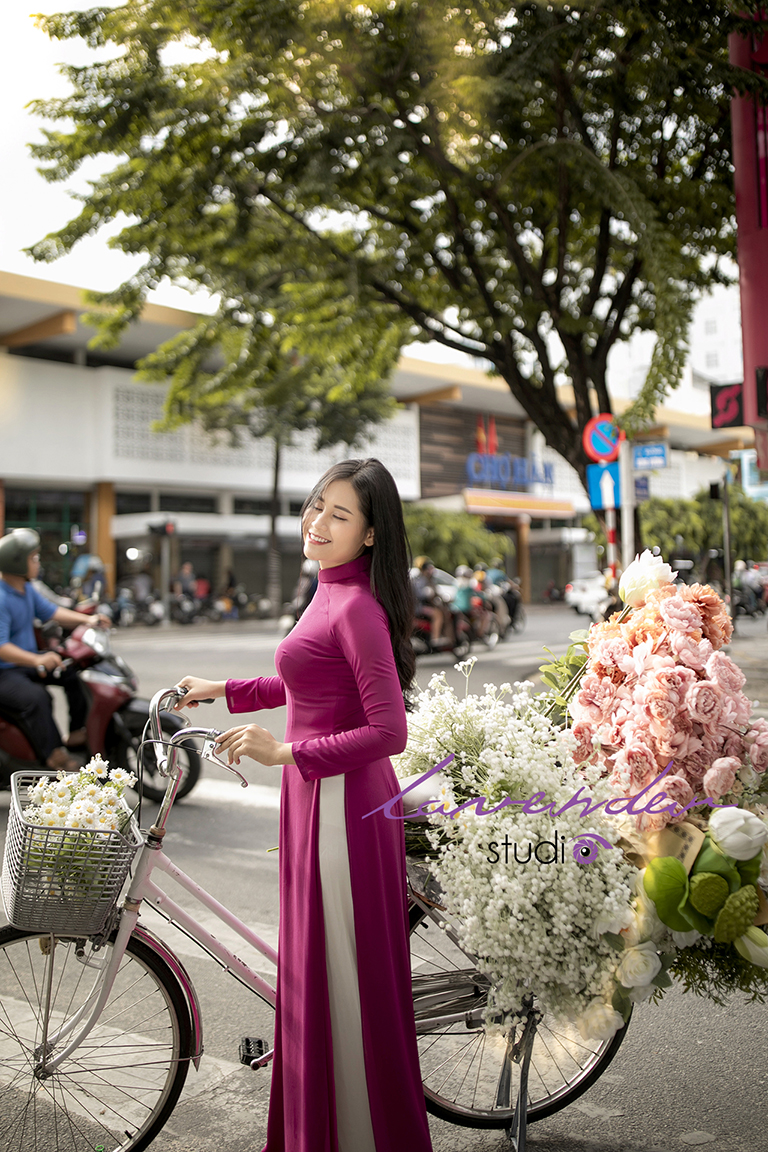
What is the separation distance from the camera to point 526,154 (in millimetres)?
8062

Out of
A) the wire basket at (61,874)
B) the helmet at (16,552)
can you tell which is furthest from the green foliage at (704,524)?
the wire basket at (61,874)

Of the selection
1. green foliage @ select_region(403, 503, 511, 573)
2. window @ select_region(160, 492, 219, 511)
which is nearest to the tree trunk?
window @ select_region(160, 492, 219, 511)

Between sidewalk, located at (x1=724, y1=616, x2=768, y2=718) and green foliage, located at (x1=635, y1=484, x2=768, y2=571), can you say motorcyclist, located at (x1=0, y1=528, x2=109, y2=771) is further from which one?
green foliage, located at (x1=635, y1=484, x2=768, y2=571)

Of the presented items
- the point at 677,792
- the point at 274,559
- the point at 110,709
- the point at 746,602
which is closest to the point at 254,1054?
the point at 677,792

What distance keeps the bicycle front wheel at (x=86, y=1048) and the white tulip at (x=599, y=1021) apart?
3.05 ft

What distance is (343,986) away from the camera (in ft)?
6.46

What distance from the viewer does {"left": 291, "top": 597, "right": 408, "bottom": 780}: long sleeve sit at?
1908 millimetres

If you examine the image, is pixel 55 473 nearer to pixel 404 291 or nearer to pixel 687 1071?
pixel 404 291

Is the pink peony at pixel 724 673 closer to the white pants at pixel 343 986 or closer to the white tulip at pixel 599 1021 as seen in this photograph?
the white tulip at pixel 599 1021

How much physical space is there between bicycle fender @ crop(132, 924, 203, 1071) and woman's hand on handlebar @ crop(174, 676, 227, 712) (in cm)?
52

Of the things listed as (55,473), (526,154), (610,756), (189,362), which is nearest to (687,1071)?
(610,756)

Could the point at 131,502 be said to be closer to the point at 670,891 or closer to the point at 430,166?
the point at 430,166

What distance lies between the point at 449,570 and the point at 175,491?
9956 millimetres

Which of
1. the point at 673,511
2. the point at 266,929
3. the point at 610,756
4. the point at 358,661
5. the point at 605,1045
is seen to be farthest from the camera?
the point at 673,511
